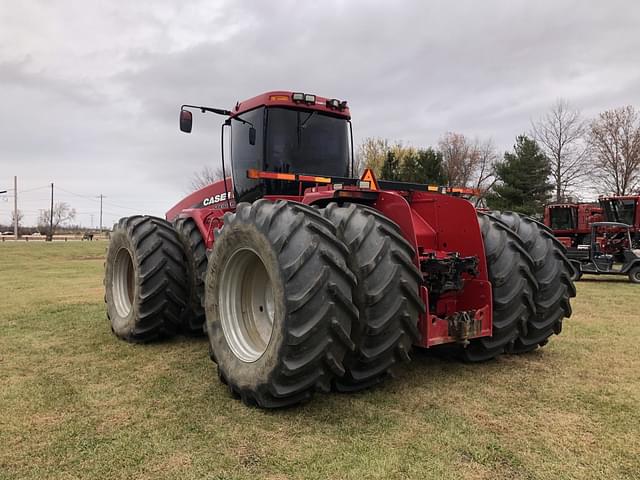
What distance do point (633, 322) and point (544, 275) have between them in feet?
10.7

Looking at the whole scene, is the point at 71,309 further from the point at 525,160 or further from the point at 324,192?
the point at 525,160

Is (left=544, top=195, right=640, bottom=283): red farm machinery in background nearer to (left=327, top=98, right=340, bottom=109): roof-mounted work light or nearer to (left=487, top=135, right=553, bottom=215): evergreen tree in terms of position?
(left=327, top=98, right=340, bottom=109): roof-mounted work light

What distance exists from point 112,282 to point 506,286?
4.76 m

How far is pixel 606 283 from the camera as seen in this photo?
12.7 metres

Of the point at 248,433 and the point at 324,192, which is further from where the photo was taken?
the point at 324,192

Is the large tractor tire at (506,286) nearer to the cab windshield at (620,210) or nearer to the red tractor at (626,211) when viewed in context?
the red tractor at (626,211)

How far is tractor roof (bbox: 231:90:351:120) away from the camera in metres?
4.98

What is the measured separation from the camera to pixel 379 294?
10.7 feet

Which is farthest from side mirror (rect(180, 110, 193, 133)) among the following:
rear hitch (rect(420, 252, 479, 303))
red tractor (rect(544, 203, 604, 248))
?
red tractor (rect(544, 203, 604, 248))

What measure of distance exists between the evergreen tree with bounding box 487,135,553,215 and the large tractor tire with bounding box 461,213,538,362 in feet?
99.4

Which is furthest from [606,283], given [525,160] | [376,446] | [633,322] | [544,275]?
[525,160]

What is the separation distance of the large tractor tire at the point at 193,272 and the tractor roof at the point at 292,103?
1.47m

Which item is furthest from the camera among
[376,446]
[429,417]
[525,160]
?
[525,160]

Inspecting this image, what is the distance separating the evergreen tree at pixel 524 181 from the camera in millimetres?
32812
